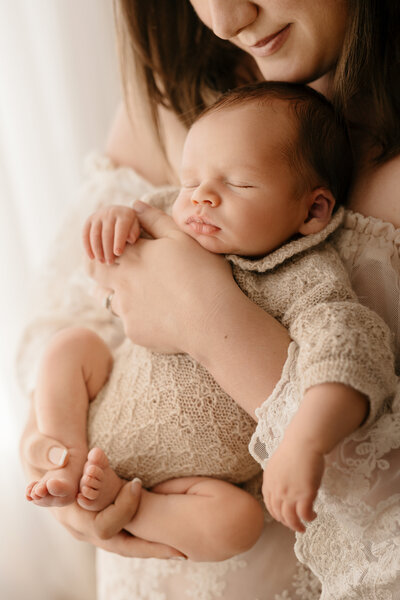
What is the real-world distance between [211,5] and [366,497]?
2.84 feet

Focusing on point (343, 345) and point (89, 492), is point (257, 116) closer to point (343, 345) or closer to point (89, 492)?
point (343, 345)

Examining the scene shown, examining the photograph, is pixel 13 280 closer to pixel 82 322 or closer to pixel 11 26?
pixel 82 322

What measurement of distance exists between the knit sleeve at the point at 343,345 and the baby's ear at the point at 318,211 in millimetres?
163

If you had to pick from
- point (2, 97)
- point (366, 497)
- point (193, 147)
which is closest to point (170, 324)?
point (193, 147)

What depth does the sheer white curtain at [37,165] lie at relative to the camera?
191 cm

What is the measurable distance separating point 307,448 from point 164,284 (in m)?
0.46

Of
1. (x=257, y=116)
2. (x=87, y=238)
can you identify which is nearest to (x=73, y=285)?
(x=87, y=238)

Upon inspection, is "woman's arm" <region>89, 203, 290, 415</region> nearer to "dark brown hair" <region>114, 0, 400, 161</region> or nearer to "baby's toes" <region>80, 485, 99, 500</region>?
"baby's toes" <region>80, 485, 99, 500</region>

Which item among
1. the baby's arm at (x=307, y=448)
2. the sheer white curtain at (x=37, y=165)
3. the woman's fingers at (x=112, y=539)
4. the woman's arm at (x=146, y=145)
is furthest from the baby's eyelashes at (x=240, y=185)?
the sheer white curtain at (x=37, y=165)

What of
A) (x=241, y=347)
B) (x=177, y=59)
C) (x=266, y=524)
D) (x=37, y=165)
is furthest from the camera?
(x=37, y=165)

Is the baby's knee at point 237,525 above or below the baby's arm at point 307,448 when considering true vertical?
below

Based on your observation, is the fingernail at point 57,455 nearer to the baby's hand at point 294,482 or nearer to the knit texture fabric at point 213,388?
the knit texture fabric at point 213,388

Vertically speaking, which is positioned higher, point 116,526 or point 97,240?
point 97,240

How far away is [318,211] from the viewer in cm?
117
